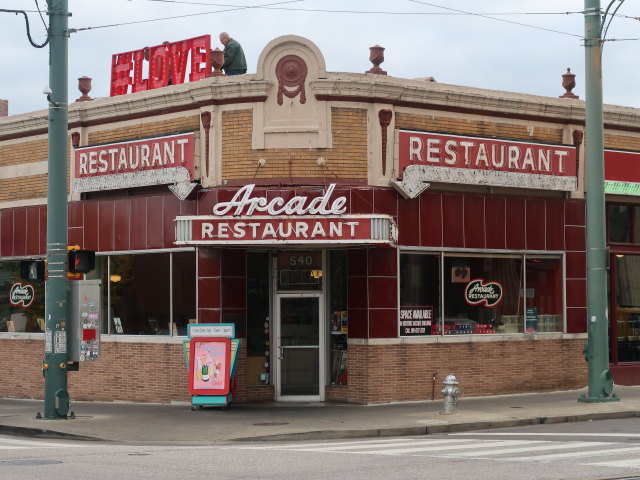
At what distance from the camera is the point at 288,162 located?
2192 cm

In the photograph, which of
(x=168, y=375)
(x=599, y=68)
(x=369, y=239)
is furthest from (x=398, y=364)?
(x=599, y=68)

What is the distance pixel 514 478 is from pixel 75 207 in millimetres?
15471

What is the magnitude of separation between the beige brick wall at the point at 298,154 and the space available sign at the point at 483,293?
3.73 m

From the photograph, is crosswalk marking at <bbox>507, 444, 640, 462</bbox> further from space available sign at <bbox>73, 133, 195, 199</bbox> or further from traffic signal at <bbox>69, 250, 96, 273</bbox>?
space available sign at <bbox>73, 133, 195, 199</bbox>

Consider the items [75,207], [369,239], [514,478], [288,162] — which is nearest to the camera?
[514,478]

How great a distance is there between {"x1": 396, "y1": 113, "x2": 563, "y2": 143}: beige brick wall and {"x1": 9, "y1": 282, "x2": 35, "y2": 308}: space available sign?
10.3m

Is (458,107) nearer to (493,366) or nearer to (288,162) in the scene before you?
(288,162)

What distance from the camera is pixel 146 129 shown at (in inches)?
A: 944

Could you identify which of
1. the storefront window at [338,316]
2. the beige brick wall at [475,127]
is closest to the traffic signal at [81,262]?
the storefront window at [338,316]

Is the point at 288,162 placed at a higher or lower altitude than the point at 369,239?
higher

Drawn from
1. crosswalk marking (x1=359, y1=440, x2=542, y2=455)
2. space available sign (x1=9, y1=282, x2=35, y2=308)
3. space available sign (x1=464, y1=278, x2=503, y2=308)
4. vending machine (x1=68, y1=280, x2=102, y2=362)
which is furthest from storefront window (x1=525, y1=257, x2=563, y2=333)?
space available sign (x1=9, y1=282, x2=35, y2=308)

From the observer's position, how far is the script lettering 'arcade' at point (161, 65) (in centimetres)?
2389

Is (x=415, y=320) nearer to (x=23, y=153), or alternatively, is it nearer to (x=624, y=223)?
(x=624, y=223)

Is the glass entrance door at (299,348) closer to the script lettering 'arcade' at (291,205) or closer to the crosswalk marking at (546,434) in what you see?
the script lettering 'arcade' at (291,205)
